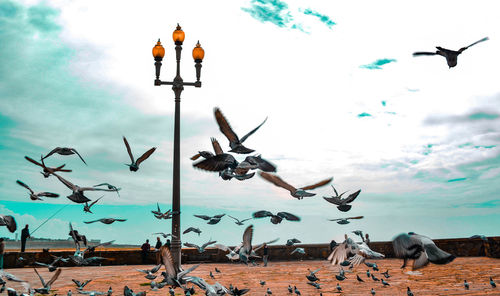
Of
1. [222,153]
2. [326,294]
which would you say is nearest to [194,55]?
[222,153]

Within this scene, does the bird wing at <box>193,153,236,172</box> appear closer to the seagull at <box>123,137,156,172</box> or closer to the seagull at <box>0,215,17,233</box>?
the seagull at <box>123,137,156,172</box>

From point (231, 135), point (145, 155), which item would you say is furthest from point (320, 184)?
point (145, 155)

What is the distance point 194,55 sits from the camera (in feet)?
38.1

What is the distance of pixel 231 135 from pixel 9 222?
3653mm

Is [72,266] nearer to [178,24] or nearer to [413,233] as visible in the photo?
[178,24]

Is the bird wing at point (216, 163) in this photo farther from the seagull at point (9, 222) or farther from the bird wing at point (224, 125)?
the seagull at point (9, 222)

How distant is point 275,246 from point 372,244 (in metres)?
4.84

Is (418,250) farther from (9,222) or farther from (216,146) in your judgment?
(9,222)

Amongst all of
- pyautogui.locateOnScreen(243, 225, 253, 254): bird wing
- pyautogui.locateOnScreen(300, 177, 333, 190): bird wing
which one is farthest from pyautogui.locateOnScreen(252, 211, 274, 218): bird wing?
pyautogui.locateOnScreen(300, 177, 333, 190): bird wing

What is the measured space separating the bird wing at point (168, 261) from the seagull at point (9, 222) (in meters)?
2.34

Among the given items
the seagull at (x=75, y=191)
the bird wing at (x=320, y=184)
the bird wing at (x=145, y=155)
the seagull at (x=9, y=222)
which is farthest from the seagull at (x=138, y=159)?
the bird wing at (x=320, y=184)

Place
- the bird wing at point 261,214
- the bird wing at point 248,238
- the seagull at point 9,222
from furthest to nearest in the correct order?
the bird wing at point 248,238 → the bird wing at point 261,214 → the seagull at point 9,222

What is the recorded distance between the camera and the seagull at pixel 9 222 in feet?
19.2

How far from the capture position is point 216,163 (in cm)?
547
